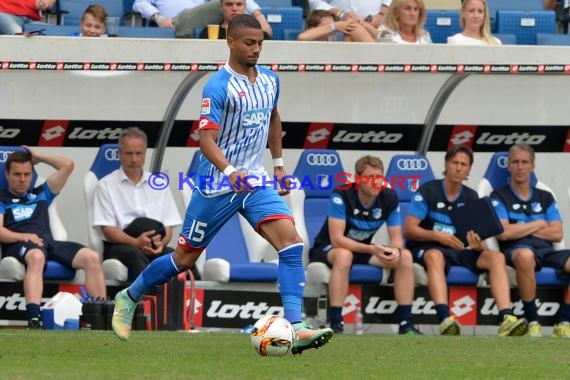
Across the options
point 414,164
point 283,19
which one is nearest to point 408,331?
point 414,164

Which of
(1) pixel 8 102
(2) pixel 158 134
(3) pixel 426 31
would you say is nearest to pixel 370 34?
(3) pixel 426 31

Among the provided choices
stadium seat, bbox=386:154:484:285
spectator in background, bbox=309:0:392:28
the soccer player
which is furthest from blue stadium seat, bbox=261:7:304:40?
the soccer player

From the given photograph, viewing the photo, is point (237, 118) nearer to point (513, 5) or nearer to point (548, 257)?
point (548, 257)

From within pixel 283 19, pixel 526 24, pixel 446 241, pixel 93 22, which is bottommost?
pixel 446 241

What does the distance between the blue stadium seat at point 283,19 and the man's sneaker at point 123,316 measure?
5.63 m

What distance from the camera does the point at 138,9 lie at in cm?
1363

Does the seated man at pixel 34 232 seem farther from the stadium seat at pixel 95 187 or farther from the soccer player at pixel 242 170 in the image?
the soccer player at pixel 242 170

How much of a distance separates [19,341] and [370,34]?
5.11 m

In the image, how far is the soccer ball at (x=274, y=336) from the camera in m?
7.61

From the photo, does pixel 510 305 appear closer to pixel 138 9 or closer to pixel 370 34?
pixel 370 34

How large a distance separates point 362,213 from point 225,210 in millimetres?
3979

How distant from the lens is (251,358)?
7.71 metres


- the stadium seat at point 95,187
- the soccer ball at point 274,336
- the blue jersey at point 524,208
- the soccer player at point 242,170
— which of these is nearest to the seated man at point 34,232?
the stadium seat at point 95,187

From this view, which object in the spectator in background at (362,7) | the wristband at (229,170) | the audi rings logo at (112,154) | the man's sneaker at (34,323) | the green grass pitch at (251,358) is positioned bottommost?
the green grass pitch at (251,358)
